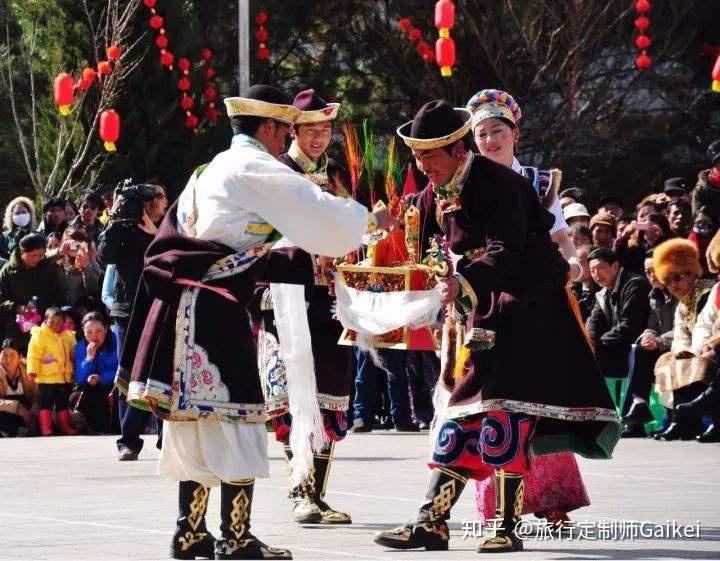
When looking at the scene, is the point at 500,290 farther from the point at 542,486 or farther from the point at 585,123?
the point at 585,123

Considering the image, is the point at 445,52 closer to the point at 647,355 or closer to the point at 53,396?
the point at 53,396

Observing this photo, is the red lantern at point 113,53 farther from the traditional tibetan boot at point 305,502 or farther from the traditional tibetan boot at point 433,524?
the traditional tibetan boot at point 433,524

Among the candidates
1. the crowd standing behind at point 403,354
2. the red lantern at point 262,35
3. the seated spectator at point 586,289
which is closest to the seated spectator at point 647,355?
the crowd standing behind at point 403,354

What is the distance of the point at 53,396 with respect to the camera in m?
13.9

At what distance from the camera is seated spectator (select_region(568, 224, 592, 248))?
13477mm

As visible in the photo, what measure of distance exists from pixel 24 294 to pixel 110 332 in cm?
97

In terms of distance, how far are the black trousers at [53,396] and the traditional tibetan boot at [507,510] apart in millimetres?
7329

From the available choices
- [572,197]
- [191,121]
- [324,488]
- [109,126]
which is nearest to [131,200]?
[324,488]

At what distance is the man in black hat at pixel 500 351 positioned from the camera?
6.96 m

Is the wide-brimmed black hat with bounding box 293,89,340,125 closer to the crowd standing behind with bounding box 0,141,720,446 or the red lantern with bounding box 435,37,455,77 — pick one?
the crowd standing behind with bounding box 0,141,720,446

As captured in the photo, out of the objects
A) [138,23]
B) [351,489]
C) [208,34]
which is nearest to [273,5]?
[208,34]

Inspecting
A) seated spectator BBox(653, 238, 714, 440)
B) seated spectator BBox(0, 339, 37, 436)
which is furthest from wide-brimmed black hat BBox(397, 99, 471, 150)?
seated spectator BBox(0, 339, 37, 436)

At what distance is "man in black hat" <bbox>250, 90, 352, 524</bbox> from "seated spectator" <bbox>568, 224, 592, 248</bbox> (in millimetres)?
5239

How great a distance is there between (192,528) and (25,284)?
319 inches
